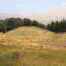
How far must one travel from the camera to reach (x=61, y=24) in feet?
502

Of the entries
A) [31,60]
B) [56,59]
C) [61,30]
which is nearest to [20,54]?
[31,60]

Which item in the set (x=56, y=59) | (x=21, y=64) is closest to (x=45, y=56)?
(x=56, y=59)

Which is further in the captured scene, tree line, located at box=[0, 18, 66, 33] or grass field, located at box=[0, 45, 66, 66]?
tree line, located at box=[0, 18, 66, 33]

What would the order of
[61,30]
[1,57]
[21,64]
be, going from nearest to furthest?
[21,64] → [1,57] → [61,30]

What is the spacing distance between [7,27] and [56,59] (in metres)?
123

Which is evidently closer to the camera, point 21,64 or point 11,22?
point 21,64

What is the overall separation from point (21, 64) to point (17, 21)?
131432 millimetres

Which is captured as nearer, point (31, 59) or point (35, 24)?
point (31, 59)

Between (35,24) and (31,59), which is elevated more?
(35,24)

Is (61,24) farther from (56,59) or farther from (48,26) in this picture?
(56,59)

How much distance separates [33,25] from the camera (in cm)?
15362

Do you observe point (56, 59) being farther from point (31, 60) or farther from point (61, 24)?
point (61, 24)

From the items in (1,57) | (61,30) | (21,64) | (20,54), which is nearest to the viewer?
(21,64)

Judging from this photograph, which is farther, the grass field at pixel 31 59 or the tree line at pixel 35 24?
the tree line at pixel 35 24
